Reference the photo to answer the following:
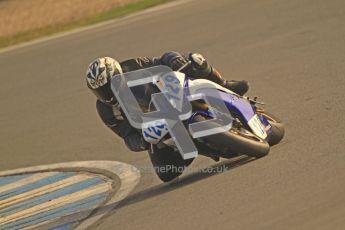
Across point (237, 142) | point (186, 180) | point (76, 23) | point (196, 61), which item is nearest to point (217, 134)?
point (237, 142)

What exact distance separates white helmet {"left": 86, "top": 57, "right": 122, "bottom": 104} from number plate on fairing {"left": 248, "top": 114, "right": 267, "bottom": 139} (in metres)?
1.29

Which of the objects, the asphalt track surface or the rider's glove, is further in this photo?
the rider's glove

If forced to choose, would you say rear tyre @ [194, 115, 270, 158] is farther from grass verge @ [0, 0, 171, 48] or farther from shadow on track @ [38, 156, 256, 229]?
grass verge @ [0, 0, 171, 48]

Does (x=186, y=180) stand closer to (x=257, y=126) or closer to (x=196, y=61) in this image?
(x=257, y=126)

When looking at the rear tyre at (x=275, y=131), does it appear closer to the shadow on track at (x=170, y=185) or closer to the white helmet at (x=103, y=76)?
the shadow on track at (x=170, y=185)

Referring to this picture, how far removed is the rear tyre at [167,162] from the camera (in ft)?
26.0

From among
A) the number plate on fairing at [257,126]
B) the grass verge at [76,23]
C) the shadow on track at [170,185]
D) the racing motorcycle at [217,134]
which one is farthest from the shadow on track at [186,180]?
the grass verge at [76,23]

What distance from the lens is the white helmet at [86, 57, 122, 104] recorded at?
7.50m

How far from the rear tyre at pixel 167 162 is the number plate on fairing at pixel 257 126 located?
28.2 inches

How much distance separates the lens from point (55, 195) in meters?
8.77

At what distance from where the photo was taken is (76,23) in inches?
734

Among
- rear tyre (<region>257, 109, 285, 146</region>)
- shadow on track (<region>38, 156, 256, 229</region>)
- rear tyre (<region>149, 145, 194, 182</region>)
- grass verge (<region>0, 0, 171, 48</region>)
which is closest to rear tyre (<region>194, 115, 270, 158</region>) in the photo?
shadow on track (<region>38, 156, 256, 229</region>)

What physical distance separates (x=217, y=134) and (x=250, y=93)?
3985 mm

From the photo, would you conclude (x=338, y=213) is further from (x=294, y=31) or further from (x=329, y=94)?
(x=294, y=31)
